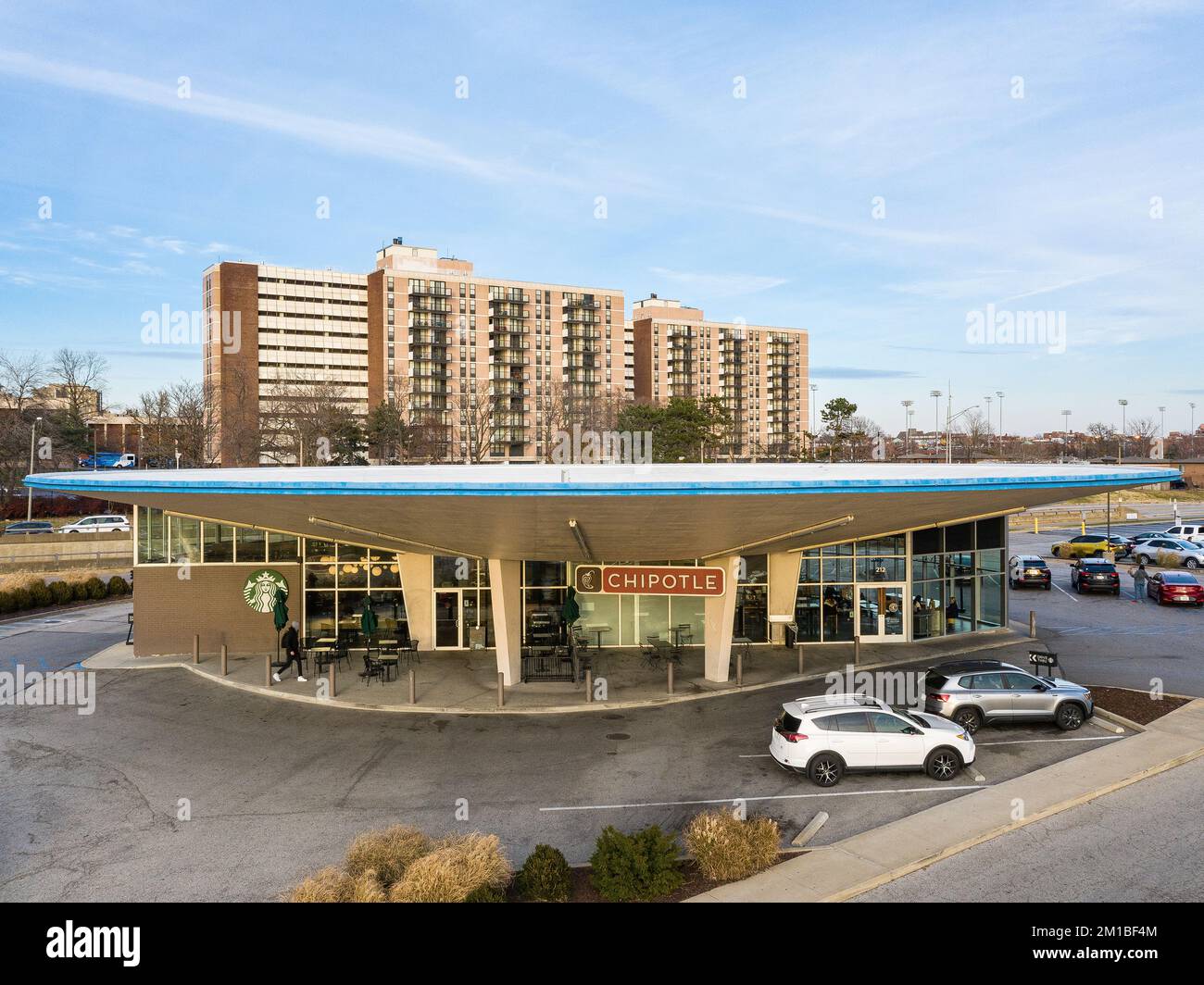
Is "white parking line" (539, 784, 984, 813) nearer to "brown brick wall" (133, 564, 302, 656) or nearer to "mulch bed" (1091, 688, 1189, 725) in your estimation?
"mulch bed" (1091, 688, 1189, 725)

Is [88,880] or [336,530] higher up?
[336,530]

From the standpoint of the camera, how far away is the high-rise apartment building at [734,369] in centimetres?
14850

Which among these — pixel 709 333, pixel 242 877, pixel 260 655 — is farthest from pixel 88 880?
pixel 709 333

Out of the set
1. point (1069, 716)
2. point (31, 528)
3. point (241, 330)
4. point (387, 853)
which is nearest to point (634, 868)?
point (387, 853)

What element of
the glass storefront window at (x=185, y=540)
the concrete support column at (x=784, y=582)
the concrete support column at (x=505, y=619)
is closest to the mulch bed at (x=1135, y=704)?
the concrete support column at (x=784, y=582)

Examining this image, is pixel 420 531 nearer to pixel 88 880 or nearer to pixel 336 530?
pixel 336 530

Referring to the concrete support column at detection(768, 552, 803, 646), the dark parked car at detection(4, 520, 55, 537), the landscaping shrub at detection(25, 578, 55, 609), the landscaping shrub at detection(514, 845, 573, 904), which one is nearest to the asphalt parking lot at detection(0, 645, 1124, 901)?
the landscaping shrub at detection(514, 845, 573, 904)

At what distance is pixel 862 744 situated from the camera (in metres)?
15.8

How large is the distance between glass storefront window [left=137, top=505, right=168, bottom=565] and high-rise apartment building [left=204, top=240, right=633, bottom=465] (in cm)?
9117

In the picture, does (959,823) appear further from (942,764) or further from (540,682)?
(540,682)

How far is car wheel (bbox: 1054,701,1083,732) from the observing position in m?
18.7

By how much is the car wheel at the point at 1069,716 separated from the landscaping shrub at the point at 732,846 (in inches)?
386
